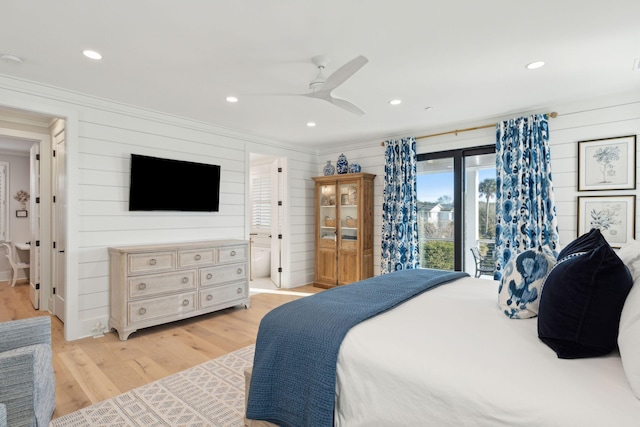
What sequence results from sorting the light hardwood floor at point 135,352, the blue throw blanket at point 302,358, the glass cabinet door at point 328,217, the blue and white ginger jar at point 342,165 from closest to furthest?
the blue throw blanket at point 302,358 → the light hardwood floor at point 135,352 → the blue and white ginger jar at point 342,165 → the glass cabinet door at point 328,217

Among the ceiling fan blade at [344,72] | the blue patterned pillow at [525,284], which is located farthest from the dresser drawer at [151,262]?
the blue patterned pillow at [525,284]

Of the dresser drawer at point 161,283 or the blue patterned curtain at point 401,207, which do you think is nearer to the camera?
the dresser drawer at point 161,283

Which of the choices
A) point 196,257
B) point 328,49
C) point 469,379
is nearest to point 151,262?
point 196,257

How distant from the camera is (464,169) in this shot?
464cm

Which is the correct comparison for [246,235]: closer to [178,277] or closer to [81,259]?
[178,277]

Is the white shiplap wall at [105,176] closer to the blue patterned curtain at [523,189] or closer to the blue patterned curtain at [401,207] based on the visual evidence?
the blue patterned curtain at [401,207]

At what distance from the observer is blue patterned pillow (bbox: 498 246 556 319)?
1762 mm

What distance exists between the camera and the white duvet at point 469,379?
3.43 feet

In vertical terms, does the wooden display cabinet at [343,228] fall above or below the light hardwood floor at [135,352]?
above

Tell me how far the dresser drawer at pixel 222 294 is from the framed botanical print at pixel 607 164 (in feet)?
13.8

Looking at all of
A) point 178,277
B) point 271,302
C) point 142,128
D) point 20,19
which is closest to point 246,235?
point 271,302

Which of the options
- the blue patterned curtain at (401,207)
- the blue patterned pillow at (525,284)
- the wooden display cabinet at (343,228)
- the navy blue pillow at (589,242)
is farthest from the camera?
the wooden display cabinet at (343,228)

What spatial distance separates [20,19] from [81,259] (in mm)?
2295

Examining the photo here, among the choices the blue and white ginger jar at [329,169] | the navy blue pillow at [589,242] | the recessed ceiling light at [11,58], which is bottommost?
the navy blue pillow at [589,242]
